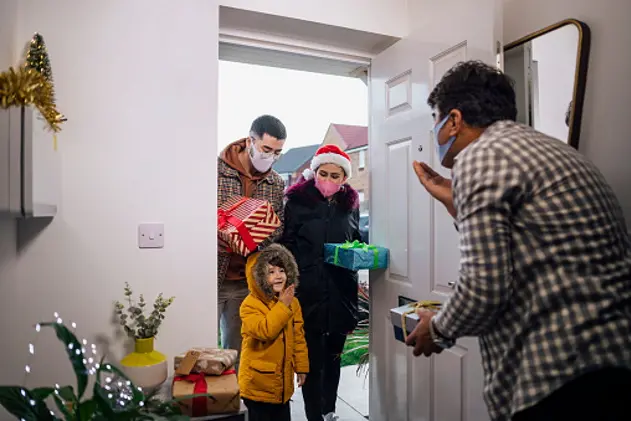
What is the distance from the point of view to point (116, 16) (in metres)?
1.58

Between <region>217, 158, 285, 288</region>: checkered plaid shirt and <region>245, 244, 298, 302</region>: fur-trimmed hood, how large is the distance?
20 cm

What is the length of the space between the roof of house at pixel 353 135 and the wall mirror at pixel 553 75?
1.83 metres

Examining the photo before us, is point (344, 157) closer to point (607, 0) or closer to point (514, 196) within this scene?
point (607, 0)

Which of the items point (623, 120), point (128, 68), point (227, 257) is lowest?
point (227, 257)

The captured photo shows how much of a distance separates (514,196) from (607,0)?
79cm

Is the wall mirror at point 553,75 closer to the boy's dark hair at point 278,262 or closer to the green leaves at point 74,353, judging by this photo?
the boy's dark hair at point 278,262

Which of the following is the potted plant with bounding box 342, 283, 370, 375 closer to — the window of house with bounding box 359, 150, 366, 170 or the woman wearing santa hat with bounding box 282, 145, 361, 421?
the window of house with bounding box 359, 150, 366, 170

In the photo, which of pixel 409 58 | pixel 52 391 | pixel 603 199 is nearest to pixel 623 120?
pixel 603 199

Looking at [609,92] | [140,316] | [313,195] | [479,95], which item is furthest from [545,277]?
[313,195]

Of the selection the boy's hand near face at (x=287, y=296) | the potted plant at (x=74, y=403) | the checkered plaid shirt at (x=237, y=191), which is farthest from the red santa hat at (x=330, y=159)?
the potted plant at (x=74, y=403)

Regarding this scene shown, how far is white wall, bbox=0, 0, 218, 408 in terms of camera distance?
1483 millimetres

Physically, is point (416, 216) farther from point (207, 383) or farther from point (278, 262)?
point (207, 383)

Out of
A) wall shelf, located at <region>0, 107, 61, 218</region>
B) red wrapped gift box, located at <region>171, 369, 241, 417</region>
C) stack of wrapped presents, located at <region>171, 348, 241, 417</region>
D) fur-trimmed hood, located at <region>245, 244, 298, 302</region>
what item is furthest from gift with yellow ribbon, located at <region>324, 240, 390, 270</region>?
wall shelf, located at <region>0, 107, 61, 218</region>

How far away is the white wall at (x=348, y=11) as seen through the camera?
178 cm
